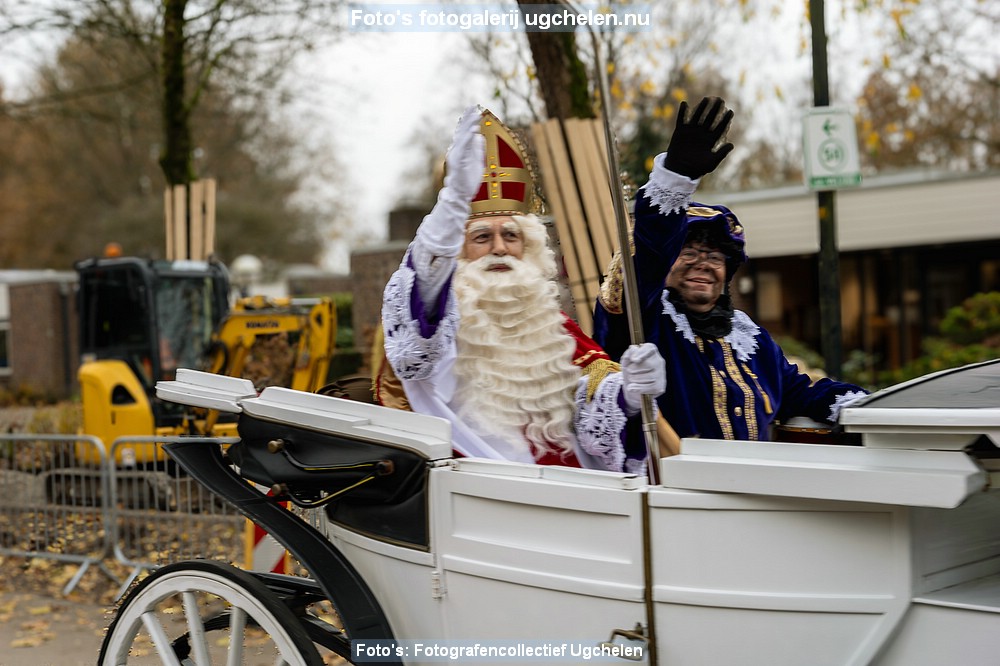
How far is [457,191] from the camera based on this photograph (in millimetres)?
2357

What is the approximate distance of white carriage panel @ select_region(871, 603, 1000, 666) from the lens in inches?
66.1

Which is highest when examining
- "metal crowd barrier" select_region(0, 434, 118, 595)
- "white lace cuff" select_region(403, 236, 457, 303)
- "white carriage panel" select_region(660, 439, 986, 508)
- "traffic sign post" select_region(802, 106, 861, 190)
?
"traffic sign post" select_region(802, 106, 861, 190)

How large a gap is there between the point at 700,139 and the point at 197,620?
1.84 m

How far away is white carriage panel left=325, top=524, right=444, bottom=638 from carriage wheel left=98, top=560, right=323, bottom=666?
0.21 m

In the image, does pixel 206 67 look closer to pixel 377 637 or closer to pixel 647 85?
pixel 647 85

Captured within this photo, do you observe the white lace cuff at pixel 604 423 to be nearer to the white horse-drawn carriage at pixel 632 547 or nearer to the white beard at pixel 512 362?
the white beard at pixel 512 362

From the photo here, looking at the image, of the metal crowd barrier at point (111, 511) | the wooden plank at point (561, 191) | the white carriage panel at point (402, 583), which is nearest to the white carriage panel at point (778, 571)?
the white carriage panel at point (402, 583)

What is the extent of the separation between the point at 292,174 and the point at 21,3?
23402 millimetres

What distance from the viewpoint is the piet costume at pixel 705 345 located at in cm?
263

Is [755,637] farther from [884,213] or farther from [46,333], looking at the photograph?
[46,333]

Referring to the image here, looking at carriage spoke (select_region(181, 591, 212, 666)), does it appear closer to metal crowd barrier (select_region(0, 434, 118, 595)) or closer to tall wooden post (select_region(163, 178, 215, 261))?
metal crowd barrier (select_region(0, 434, 118, 595))

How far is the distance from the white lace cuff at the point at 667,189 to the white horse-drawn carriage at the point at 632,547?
83 centimetres

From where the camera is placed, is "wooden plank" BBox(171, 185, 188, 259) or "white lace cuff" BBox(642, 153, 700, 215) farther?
"wooden plank" BBox(171, 185, 188, 259)

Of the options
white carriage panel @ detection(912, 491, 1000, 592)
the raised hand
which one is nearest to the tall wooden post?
the raised hand
